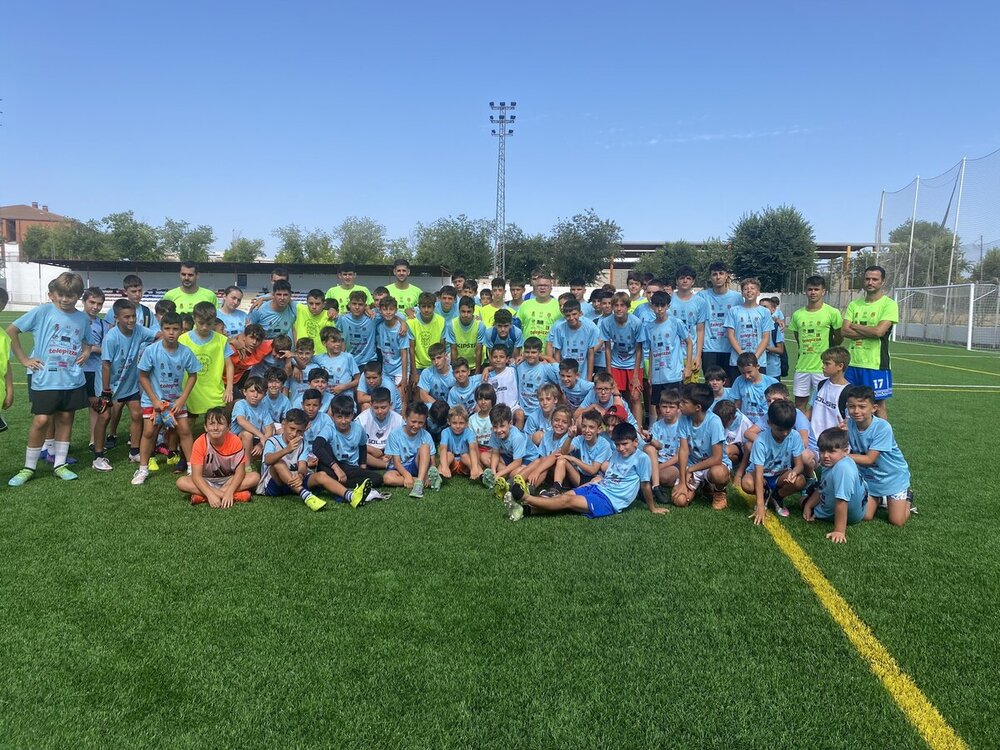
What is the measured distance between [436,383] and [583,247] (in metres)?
53.1

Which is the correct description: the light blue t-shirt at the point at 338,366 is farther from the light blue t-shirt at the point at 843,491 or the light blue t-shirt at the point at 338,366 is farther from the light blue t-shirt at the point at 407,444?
the light blue t-shirt at the point at 843,491

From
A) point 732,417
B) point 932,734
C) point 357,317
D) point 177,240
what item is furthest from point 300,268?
point 932,734

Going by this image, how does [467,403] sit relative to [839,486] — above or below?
above

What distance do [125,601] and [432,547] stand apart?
5.92 feet

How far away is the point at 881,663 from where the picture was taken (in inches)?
115

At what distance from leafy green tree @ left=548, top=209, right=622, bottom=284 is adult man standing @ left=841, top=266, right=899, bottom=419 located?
52.1 m

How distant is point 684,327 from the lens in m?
6.88

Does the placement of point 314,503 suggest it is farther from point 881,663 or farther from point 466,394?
point 881,663

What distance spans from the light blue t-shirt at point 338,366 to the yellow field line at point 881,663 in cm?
451

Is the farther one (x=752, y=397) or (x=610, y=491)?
(x=752, y=397)

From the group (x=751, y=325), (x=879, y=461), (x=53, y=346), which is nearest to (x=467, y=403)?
(x=751, y=325)

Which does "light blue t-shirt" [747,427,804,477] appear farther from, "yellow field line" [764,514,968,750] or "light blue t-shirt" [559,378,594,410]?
"light blue t-shirt" [559,378,594,410]

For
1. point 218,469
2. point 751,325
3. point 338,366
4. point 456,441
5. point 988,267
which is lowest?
point 218,469

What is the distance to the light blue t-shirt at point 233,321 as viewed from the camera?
728cm
